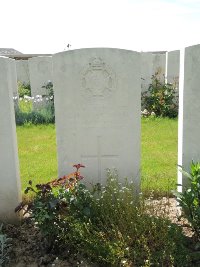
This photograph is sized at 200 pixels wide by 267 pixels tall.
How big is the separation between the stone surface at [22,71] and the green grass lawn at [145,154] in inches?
331

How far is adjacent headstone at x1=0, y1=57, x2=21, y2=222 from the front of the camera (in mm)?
3688

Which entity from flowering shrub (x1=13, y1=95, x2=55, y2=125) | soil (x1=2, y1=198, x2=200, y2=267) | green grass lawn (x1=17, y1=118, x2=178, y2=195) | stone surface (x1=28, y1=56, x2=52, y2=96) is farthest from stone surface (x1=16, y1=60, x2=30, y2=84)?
soil (x1=2, y1=198, x2=200, y2=267)

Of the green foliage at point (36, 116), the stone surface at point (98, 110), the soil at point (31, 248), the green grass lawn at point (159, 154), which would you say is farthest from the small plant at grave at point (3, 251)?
the green foliage at point (36, 116)

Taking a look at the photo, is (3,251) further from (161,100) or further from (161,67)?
(161,67)

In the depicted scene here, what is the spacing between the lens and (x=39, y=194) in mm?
3387

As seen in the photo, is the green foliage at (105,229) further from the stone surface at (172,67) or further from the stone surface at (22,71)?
the stone surface at (22,71)

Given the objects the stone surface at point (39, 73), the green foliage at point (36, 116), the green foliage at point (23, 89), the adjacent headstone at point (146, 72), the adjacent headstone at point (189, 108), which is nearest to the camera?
the adjacent headstone at point (189, 108)

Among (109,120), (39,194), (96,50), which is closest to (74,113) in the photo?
(109,120)

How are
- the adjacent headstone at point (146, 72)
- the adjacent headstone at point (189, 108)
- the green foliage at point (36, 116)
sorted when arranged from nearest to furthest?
the adjacent headstone at point (189, 108) → the green foliage at point (36, 116) → the adjacent headstone at point (146, 72)

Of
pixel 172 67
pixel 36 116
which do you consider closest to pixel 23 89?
pixel 36 116

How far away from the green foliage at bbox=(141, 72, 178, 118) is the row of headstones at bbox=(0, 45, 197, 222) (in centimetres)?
607

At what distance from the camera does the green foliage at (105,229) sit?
3039 millimetres

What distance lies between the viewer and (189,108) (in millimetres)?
3895

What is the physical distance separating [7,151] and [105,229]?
1408 mm
